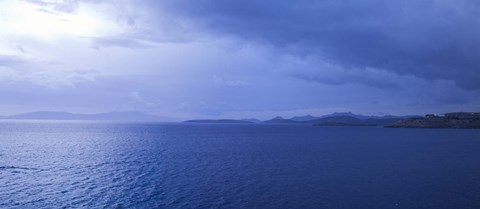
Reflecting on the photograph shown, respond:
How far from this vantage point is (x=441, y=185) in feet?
167

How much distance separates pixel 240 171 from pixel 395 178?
2450 centimetres

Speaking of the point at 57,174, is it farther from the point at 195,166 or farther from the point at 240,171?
the point at 240,171

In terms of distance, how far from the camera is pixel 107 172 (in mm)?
62969

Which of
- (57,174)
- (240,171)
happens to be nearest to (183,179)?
(240,171)

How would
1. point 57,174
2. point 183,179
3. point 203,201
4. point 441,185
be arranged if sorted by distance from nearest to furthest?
point 203,201 < point 441,185 < point 183,179 < point 57,174

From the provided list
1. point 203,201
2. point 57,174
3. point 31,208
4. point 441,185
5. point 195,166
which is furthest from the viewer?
point 195,166

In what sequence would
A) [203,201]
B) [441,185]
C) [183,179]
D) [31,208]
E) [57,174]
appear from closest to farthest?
[31,208], [203,201], [441,185], [183,179], [57,174]

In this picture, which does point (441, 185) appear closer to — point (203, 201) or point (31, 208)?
point (203, 201)

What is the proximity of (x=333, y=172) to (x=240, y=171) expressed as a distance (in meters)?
15.6

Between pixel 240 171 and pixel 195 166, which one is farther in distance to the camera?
pixel 195 166

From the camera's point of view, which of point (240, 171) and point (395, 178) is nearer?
point (395, 178)

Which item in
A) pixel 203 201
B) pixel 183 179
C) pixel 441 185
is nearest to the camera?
pixel 203 201

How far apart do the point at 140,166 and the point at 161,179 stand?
→ 1689 centimetres

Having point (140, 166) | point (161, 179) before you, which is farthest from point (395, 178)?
point (140, 166)
